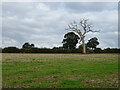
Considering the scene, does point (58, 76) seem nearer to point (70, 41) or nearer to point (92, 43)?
point (70, 41)

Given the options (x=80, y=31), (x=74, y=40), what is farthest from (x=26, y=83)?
(x=74, y=40)

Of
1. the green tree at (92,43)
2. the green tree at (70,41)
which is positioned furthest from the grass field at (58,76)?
the green tree at (92,43)

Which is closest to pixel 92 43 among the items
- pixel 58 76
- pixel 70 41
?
pixel 70 41

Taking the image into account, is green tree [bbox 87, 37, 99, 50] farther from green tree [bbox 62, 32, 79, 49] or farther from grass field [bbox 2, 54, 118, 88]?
grass field [bbox 2, 54, 118, 88]

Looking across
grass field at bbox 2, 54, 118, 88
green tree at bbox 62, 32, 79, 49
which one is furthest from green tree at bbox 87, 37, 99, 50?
grass field at bbox 2, 54, 118, 88

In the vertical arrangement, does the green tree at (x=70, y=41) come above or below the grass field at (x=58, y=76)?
above

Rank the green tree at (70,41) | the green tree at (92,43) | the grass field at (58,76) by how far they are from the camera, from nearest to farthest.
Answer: the grass field at (58,76) → the green tree at (70,41) → the green tree at (92,43)

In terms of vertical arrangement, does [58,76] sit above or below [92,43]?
below

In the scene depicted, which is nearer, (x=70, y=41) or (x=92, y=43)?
(x=70, y=41)

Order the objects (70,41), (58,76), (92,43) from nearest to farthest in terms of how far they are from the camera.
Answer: (58,76), (70,41), (92,43)

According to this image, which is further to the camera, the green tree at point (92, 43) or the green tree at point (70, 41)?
the green tree at point (92, 43)

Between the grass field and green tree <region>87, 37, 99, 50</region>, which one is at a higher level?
green tree <region>87, 37, 99, 50</region>

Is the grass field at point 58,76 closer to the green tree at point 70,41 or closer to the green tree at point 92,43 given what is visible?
the green tree at point 70,41

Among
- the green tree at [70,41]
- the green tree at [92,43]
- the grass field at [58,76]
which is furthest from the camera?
the green tree at [92,43]
